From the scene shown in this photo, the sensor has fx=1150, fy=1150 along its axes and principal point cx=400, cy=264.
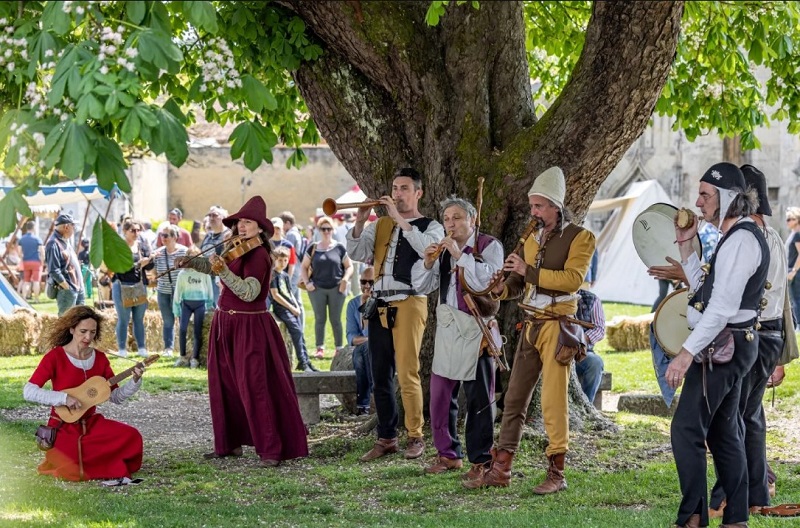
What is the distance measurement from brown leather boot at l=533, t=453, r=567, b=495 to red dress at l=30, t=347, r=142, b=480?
2.79 m

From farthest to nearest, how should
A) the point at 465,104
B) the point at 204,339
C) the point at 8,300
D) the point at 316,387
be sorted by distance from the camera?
the point at 8,300, the point at 204,339, the point at 316,387, the point at 465,104

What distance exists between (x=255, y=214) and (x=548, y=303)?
2404mm

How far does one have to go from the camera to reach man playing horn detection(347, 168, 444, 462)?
7.91 m

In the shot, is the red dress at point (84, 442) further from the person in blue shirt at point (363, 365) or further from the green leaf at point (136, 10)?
the green leaf at point (136, 10)

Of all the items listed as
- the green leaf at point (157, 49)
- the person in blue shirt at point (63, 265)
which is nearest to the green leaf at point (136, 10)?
the green leaf at point (157, 49)

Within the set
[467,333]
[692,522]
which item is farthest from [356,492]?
[692,522]

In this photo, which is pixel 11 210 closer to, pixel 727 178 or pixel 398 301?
pixel 398 301

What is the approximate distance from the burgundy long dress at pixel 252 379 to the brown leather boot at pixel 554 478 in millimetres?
2074

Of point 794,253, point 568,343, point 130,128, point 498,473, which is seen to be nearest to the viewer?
point 130,128

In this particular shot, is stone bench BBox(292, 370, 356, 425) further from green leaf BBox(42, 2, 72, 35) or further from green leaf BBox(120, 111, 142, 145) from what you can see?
green leaf BBox(42, 2, 72, 35)

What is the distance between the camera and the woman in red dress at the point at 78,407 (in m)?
7.62

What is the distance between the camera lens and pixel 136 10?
494cm

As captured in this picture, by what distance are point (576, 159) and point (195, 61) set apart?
278 centimetres

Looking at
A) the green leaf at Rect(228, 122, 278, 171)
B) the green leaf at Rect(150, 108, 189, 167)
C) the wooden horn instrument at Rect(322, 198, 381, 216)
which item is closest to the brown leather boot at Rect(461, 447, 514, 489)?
the wooden horn instrument at Rect(322, 198, 381, 216)
